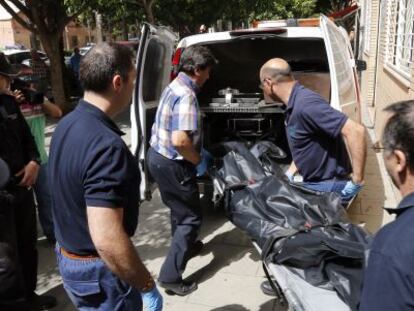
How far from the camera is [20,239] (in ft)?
11.3

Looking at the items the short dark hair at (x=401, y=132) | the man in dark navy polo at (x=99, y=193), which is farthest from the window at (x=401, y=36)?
the man in dark navy polo at (x=99, y=193)

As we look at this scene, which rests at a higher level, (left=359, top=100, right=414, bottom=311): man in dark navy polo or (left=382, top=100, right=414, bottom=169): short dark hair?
(left=382, top=100, right=414, bottom=169): short dark hair

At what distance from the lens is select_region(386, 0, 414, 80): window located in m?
5.60

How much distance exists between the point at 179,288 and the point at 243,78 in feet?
10.8

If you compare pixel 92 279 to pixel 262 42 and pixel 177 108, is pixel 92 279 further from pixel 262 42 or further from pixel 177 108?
pixel 262 42

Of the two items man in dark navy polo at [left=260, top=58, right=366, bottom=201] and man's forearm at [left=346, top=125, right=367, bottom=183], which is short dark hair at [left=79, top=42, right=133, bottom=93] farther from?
man's forearm at [left=346, top=125, right=367, bottom=183]

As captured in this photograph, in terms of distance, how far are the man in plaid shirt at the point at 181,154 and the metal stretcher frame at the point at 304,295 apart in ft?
4.23

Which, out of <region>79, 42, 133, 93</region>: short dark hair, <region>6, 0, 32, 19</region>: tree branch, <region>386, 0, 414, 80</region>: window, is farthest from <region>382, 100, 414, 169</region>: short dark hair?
<region>6, 0, 32, 19</region>: tree branch

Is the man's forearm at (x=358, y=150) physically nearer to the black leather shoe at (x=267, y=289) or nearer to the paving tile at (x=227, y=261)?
the black leather shoe at (x=267, y=289)

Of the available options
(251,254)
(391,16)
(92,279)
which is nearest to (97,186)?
(92,279)

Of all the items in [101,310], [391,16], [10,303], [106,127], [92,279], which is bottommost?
[10,303]

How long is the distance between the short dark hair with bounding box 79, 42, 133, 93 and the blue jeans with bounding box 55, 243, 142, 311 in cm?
77

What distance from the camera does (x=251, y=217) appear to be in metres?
2.85

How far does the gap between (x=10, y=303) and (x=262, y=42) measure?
14.7 feet
